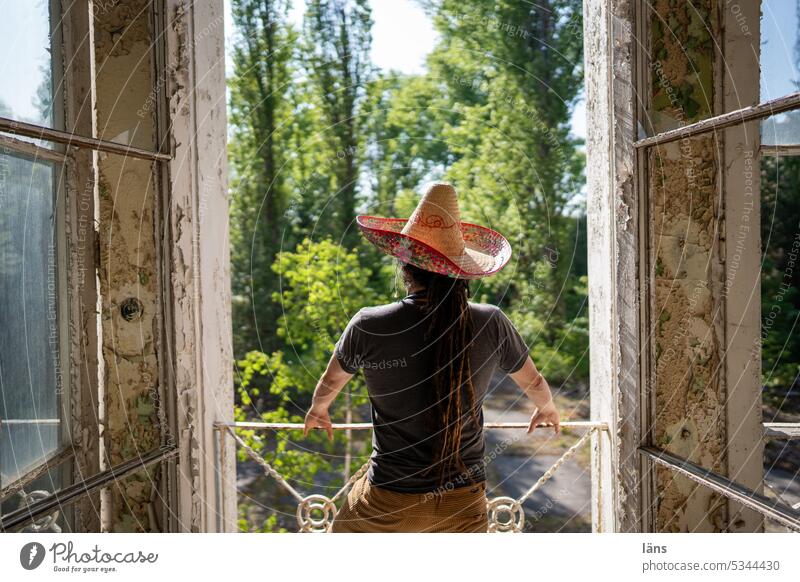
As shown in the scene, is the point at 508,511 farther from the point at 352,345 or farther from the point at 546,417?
A: the point at 352,345

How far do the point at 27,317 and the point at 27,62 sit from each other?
0.68 meters

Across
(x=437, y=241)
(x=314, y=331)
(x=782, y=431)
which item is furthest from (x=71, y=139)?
(x=314, y=331)

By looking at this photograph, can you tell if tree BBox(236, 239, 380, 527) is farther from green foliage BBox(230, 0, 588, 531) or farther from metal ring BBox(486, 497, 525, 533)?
metal ring BBox(486, 497, 525, 533)

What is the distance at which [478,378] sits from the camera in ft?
5.15

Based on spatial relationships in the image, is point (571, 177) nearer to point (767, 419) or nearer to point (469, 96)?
point (469, 96)

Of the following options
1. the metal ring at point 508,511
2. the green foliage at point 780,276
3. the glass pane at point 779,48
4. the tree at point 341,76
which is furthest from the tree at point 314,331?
the glass pane at point 779,48

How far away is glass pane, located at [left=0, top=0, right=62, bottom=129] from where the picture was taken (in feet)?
5.12

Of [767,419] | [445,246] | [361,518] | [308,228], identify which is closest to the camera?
[361,518]

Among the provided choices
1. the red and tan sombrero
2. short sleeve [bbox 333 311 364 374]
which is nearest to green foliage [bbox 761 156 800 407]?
the red and tan sombrero

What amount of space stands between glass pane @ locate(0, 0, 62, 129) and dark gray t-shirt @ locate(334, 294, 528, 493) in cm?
104

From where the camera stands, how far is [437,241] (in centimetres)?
167
